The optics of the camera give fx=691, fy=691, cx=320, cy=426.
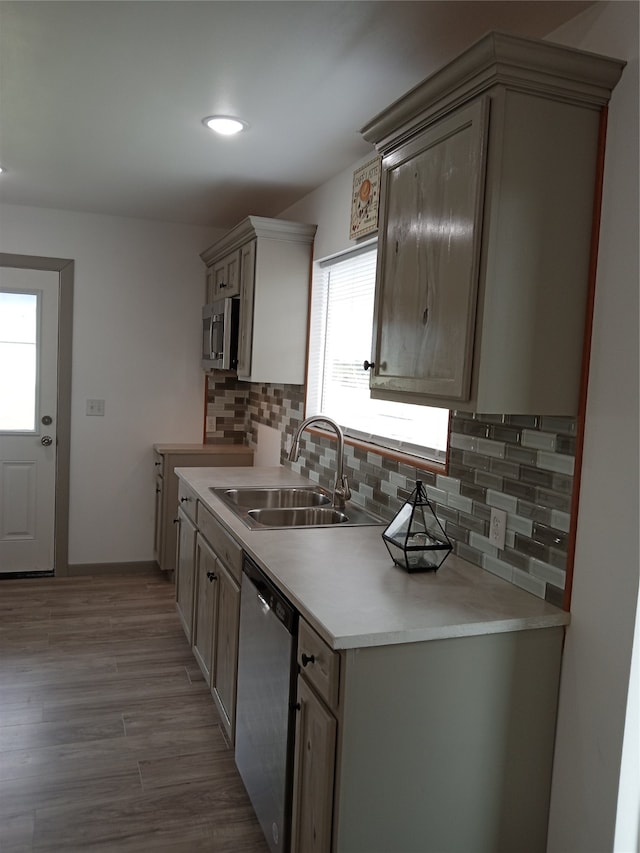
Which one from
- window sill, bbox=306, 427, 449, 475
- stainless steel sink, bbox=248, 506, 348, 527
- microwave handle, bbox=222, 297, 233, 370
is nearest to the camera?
window sill, bbox=306, 427, 449, 475

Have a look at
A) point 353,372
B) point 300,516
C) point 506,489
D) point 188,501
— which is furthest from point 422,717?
point 188,501

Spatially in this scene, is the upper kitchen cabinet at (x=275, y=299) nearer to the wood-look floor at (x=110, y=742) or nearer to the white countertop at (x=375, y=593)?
the white countertop at (x=375, y=593)

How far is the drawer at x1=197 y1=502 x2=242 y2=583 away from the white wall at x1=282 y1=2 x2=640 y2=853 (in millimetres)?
1149

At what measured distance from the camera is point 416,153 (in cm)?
192

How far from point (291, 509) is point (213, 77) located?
5.48ft

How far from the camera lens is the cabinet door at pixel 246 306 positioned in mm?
3629

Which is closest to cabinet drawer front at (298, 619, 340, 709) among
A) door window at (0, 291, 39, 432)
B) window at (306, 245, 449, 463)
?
window at (306, 245, 449, 463)

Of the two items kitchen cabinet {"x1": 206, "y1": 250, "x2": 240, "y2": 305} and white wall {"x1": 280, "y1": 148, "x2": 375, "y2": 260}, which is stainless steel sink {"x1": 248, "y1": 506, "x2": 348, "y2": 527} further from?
kitchen cabinet {"x1": 206, "y1": 250, "x2": 240, "y2": 305}

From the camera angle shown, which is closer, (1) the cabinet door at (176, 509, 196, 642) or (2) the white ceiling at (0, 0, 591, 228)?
(2) the white ceiling at (0, 0, 591, 228)

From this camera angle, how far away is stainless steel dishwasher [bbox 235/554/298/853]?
6.02 feet

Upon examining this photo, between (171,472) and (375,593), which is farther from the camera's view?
(171,472)

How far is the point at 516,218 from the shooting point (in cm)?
163

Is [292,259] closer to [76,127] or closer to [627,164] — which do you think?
[76,127]

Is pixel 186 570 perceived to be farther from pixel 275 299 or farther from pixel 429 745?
pixel 429 745
